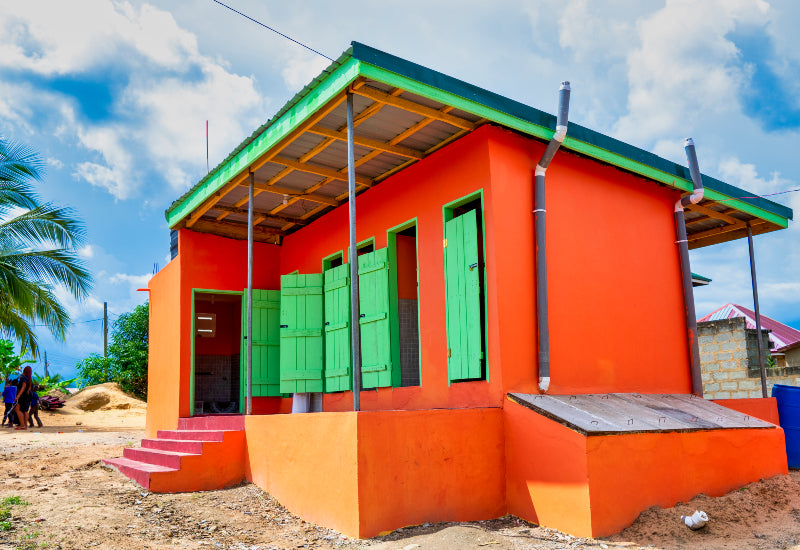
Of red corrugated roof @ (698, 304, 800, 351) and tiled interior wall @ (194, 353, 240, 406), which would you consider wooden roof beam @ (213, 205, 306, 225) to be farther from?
red corrugated roof @ (698, 304, 800, 351)

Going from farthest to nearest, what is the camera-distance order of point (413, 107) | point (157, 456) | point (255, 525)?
point (157, 456)
point (413, 107)
point (255, 525)

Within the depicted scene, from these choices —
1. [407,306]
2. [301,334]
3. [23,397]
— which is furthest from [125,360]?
[407,306]

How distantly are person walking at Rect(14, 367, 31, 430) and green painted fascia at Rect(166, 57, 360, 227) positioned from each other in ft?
19.3

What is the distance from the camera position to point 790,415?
26.1 ft

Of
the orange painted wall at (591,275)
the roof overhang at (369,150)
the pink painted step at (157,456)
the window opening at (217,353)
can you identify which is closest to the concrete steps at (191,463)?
the pink painted step at (157,456)

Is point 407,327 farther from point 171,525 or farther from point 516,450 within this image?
point 171,525

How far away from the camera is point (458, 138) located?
6977 millimetres

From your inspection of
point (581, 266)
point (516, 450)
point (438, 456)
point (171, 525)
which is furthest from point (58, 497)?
point (581, 266)

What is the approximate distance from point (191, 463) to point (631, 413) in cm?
452

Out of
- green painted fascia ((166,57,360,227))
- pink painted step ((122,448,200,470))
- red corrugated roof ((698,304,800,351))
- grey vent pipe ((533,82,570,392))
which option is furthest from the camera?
red corrugated roof ((698,304,800,351))

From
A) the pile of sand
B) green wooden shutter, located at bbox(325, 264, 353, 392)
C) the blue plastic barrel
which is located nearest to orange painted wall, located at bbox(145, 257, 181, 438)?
green wooden shutter, located at bbox(325, 264, 353, 392)

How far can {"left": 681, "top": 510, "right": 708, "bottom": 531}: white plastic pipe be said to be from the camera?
5.23 m

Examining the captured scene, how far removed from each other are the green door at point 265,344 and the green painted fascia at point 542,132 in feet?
15.8

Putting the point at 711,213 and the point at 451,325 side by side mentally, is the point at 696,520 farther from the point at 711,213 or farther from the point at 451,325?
the point at 711,213
